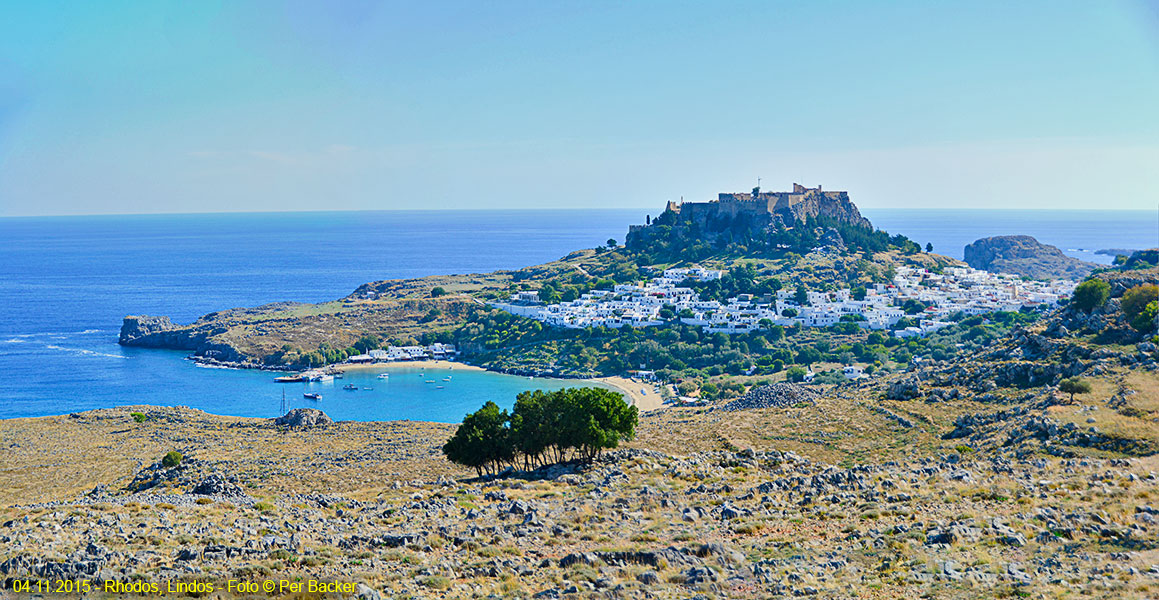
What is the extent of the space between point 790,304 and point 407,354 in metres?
38.2

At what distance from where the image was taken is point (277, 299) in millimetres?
133250

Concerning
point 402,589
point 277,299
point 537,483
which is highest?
point 402,589

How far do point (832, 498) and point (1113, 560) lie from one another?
6.78 m

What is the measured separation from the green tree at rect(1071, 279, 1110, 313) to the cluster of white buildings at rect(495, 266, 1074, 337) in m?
37.9

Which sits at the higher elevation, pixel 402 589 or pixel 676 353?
pixel 402 589

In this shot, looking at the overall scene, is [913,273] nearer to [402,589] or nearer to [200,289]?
[402,589]

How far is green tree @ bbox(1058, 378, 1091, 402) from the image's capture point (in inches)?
1171

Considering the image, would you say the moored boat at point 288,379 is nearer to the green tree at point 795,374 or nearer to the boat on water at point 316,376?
the boat on water at point 316,376

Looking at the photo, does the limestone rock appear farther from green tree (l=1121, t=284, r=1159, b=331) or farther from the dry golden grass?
green tree (l=1121, t=284, r=1159, b=331)

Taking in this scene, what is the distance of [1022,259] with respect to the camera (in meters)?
152

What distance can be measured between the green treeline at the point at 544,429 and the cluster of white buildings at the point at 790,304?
55312 mm

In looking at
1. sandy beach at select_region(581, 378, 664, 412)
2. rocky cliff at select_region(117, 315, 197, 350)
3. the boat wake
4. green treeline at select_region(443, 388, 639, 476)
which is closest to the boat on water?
rocky cliff at select_region(117, 315, 197, 350)

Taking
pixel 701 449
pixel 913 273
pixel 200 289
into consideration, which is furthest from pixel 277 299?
pixel 701 449

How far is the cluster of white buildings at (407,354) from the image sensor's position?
84.8 m
